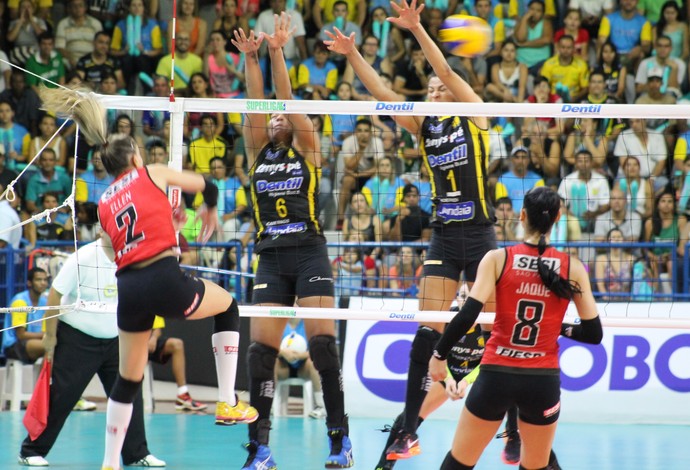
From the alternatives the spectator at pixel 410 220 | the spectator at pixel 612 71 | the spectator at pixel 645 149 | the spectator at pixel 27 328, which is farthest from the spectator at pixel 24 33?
the spectator at pixel 645 149

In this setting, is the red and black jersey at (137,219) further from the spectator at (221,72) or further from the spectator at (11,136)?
the spectator at (221,72)

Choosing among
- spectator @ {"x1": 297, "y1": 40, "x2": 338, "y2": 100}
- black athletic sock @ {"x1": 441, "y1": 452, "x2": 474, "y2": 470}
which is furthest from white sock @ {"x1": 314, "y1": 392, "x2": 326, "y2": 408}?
black athletic sock @ {"x1": 441, "y1": 452, "x2": 474, "y2": 470}


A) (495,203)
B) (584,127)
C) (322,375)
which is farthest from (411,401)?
(584,127)

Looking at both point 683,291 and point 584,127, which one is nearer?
point 683,291

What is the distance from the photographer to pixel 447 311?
262 inches

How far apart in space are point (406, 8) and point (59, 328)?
11.5 feet

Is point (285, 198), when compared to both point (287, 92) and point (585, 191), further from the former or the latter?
point (585, 191)

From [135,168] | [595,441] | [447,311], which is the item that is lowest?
[595,441]

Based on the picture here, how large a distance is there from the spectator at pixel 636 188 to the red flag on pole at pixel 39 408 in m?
7.61

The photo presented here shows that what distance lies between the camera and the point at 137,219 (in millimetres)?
5434

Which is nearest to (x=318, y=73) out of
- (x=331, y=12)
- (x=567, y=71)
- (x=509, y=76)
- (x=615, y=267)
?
(x=331, y=12)

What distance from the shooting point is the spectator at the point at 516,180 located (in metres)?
12.1

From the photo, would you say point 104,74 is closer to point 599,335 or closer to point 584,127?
point 584,127

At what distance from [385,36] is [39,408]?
9283mm
